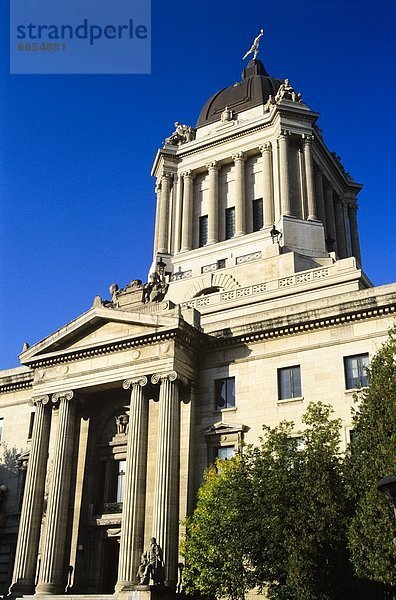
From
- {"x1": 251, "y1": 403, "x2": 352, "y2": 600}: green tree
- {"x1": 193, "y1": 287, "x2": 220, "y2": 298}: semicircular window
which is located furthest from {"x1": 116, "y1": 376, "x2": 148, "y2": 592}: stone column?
{"x1": 193, "y1": 287, "x2": 220, "y2": 298}: semicircular window

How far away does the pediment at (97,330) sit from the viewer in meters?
32.8

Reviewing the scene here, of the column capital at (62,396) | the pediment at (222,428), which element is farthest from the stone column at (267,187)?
the column capital at (62,396)

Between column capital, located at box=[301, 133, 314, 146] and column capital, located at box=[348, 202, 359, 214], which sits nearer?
column capital, located at box=[301, 133, 314, 146]

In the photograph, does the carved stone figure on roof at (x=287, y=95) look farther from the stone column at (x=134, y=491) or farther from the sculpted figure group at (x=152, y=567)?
the sculpted figure group at (x=152, y=567)

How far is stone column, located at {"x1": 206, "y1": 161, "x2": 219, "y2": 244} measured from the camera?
1956 inches

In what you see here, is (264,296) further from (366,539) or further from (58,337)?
(366,539)

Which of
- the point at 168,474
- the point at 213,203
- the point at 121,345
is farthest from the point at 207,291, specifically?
the point at 168,474

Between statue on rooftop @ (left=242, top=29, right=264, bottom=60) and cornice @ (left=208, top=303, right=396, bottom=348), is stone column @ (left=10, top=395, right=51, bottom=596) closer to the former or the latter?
cornice @ (left=208, top=303, right=396, bottom=348)

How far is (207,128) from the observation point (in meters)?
55.9

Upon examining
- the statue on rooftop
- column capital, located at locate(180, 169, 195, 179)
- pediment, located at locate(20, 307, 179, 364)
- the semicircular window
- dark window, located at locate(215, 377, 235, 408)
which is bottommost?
dark window, located at locate(215, 377, 235, 408)

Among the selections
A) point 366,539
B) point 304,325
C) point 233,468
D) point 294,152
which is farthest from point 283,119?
point 366,539

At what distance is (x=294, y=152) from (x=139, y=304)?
19.2 meters

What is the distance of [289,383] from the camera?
31.3m

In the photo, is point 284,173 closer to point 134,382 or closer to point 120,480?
point 134,382
